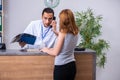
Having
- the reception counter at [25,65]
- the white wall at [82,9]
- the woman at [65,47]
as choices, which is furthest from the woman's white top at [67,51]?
the white wall at [82,9]

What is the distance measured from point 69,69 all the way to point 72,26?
47 cm

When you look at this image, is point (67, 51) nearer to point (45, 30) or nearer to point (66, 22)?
point (66, 22)

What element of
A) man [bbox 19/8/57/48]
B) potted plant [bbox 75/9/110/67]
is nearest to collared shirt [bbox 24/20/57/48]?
man [bbox 19/8/57/48]

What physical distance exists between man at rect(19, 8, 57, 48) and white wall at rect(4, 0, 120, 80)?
1.52m

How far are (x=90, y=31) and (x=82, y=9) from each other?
587 mm

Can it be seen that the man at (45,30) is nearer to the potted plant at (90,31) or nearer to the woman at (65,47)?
the woman at (65,47)

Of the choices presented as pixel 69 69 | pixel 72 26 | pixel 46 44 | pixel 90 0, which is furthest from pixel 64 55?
pixel 90 0

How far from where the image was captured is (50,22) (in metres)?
3.21

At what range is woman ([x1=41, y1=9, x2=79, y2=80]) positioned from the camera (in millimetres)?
2490

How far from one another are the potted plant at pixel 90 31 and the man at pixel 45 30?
57.0 inches

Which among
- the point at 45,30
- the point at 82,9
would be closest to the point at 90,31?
the point at 82,9

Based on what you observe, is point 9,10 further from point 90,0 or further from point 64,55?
point 64,55

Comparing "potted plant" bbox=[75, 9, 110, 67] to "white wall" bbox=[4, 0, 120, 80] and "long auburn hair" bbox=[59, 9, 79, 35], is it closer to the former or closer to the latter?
"white wall" bbox=[4, 0, 120, 80]

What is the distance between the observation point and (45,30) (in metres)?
3.28
